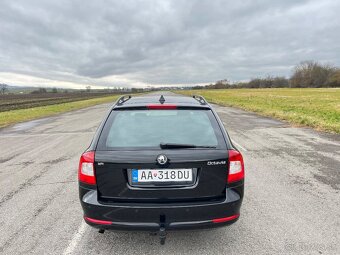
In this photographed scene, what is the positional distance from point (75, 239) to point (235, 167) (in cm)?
194

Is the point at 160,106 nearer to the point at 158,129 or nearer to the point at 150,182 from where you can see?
the point at 158,129

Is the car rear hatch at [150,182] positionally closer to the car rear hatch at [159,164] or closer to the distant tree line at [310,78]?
the car rear hatch at [159,164]

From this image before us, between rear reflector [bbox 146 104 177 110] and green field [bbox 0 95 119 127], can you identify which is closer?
rear reflector [bbox 146 104 177 110]

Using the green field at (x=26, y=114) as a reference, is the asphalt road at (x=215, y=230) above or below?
above

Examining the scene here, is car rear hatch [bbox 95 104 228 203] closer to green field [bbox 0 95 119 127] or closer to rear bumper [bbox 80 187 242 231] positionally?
rear bumper [bbox 80 187 242 231]

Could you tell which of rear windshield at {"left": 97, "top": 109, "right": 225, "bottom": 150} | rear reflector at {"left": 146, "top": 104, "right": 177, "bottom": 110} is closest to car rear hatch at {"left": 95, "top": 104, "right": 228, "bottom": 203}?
rear windshield at {"left": 97, "top": 109, "right": 225, "bottom": 150}

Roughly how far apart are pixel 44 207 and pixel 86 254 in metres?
1.53

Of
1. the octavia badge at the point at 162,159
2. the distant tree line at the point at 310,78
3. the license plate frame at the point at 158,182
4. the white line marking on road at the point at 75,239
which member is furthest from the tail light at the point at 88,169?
the distant tree line at the point at 310,78

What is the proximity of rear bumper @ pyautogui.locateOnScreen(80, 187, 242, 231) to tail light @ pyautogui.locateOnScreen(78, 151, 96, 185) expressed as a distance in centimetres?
12

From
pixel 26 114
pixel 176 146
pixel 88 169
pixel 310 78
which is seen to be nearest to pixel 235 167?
pixel 176 146

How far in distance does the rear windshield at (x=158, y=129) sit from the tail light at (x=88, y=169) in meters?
0.14

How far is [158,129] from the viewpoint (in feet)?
10.0

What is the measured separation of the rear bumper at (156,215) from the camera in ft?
8.88

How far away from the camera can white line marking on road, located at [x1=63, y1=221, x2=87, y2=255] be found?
2.98 metres
